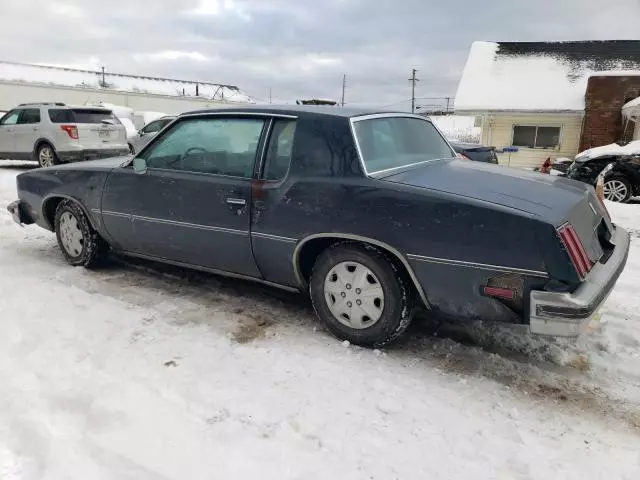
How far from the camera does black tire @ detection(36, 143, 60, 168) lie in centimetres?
1182

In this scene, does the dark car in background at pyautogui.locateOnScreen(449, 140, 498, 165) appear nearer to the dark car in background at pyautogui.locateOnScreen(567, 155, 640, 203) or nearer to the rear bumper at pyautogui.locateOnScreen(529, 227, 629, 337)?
the dark car in background at pyautogui.locateOnScreen(567, 155, 640, 203)

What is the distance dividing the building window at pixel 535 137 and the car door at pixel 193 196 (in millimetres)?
18420

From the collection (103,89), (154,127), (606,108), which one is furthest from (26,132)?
(103,89)

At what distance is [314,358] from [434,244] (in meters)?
1.01

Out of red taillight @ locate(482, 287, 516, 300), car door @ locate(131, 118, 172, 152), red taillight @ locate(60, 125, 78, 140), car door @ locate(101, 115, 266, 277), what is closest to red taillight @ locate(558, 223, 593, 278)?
red taillight @ locate(482, 287, 516, 300)

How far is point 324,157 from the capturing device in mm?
3445

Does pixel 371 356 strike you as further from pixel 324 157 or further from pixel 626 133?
pixel 626 133

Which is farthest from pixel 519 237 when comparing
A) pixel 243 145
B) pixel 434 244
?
pixel 243 145

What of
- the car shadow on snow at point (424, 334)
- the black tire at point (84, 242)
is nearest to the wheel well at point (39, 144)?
the black tire at point (84, 242)

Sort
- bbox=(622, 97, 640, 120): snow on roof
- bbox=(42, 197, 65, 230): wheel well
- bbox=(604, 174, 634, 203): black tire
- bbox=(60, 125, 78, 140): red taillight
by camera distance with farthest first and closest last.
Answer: bbox=(622, 97, 640, 120): snow on roof < bbox=(60, 125, 78, 140): red taillight < bbox=(604, 174, 634, 203): black tire < bbox=(42, 197, 65, 230): wheel well

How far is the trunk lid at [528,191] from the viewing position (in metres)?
2.98

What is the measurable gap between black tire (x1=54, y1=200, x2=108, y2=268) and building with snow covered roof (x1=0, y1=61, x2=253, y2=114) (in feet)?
117

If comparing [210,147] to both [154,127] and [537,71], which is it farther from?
[537,71]

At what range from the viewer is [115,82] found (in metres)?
47.8
